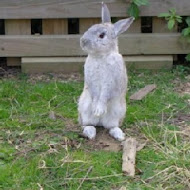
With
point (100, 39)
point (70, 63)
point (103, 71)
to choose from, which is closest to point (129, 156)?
point (103, 71)

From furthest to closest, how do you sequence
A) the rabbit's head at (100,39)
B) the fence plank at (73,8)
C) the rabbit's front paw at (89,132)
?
1. the fence plank at (73,8)
2. the rabbit's front paw at (89,132)
3. the rabbit's head at (100,39)

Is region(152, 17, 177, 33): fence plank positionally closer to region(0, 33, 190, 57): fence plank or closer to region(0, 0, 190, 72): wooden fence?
region(0, 0, 190, 72): wooden fence

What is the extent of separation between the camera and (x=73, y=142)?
4.13 meters

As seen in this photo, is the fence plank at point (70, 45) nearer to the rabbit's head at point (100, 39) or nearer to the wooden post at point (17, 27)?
the wooden post at point (17, 27)

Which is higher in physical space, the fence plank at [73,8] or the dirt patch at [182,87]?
the fence plank at [73,8]

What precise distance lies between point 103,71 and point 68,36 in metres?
1.98

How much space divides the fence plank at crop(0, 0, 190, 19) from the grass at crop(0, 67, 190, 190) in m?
0.71

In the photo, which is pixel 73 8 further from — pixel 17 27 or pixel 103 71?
pixel 103 71

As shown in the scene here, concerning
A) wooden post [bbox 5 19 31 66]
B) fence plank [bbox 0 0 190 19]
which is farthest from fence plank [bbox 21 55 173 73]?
fence plank [bbox 0 0 190 19]

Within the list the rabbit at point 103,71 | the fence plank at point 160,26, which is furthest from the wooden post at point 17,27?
the rabbit at point 103,71

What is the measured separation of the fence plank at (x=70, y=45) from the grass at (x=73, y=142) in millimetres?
411

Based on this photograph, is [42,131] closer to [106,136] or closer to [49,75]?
[106,136]

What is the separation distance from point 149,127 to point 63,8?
1909 millimetres

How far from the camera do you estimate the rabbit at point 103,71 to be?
3975 mm
